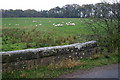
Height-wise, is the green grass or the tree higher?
the tree

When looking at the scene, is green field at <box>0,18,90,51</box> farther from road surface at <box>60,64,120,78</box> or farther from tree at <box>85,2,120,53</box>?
road surface at <box>60,64,120,78</box>

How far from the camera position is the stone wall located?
6.06m

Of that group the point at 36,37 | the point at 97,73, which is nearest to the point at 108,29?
the point at 97,73

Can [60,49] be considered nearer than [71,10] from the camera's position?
Yes

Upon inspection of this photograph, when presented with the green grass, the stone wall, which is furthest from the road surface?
the stone wall

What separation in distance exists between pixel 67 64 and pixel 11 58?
2.15m

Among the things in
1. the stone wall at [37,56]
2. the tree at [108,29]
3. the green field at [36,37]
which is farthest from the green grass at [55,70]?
the green field at [36,37]

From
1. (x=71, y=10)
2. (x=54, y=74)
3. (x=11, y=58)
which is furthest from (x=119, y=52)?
(x=71, y=10)

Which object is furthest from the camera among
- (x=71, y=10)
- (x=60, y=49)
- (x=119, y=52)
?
(x=71, y=10)

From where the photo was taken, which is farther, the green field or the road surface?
the green field

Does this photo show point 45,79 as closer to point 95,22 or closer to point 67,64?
point 67,64

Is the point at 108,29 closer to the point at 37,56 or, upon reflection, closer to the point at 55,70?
the point at 55,70

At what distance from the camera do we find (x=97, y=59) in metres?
8.19

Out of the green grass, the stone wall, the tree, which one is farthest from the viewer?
the tree
